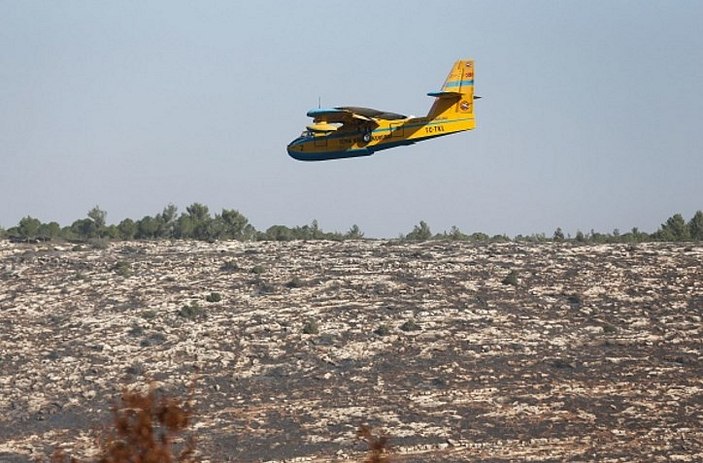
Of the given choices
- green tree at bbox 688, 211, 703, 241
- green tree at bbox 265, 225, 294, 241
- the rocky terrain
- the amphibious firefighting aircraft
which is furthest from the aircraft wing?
green tree at bbox 688, 211, 703, 241

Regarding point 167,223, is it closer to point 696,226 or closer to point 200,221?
point 200,221

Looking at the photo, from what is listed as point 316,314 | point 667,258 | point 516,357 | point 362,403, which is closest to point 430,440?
point 362,403

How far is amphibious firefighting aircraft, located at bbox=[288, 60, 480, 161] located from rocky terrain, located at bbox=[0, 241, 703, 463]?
896cm

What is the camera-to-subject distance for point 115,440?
14.6m

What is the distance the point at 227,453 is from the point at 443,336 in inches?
525

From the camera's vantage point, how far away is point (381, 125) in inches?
1897

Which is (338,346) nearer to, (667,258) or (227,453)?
(227,453)

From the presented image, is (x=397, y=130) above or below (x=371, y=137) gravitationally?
above

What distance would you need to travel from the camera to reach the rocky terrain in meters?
46.5

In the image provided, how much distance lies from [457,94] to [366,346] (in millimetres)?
11945

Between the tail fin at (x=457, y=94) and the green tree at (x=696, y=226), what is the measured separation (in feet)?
111

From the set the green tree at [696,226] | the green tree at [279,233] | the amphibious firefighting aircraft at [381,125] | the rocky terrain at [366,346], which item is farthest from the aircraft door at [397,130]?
the green tree at [696,226]

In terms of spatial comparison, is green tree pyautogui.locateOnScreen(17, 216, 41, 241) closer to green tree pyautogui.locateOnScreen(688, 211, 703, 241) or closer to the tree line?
the tree line

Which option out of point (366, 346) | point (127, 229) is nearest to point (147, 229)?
point (127, 229)
